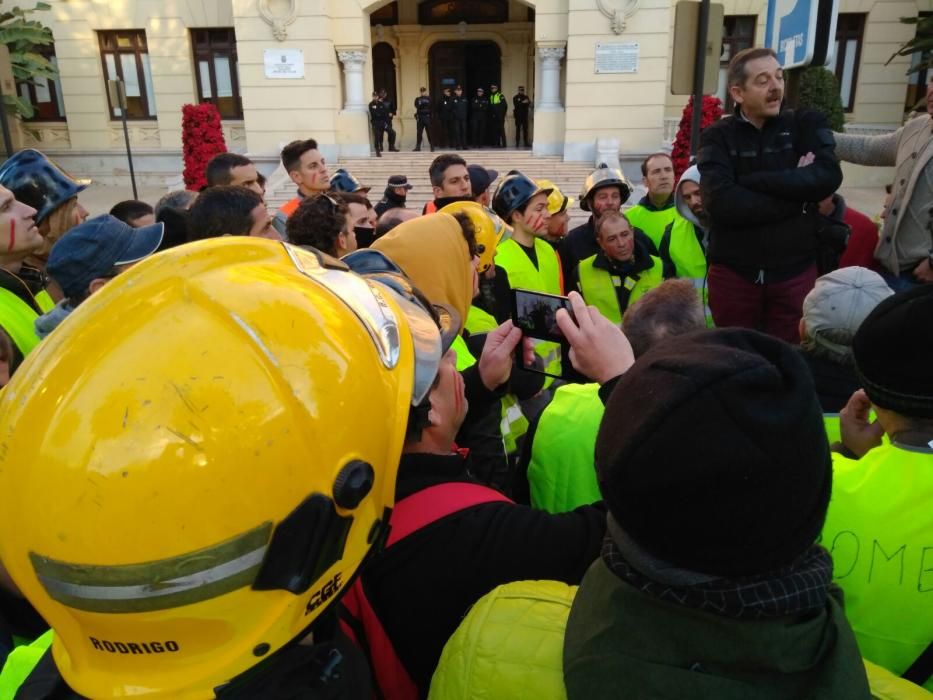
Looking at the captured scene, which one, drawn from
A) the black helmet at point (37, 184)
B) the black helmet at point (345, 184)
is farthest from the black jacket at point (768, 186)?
the black helmet at point (37, 184)

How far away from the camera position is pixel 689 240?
14.6ft

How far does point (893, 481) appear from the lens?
1.29 m

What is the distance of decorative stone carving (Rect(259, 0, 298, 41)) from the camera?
16625 mm

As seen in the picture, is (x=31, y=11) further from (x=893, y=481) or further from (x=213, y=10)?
(x=893, y=481)

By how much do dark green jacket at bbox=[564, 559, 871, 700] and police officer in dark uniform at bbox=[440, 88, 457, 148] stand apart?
1999 cm

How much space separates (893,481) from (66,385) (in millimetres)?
1420

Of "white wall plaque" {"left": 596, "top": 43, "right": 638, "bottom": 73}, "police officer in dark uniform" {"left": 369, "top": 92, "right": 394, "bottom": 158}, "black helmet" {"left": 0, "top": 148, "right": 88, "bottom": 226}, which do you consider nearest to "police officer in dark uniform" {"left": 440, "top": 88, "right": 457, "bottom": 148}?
"police officer in dark uniform" {"left": 369, "top": 92, "right": 394, "bottom": 158}

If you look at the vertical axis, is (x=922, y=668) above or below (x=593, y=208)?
below

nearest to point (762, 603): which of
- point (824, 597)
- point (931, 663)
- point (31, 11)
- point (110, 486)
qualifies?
point (824, 597)

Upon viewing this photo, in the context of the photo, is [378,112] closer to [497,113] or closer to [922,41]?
[497,113]

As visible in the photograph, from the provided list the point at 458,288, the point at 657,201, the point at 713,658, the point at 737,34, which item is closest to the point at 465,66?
the point at 737,34

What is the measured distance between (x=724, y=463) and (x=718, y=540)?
10cm

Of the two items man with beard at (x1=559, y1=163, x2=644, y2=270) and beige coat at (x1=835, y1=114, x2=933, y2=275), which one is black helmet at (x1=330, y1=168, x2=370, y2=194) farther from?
beige coat at (x1=835, y1=114, x2=933, y2=275)

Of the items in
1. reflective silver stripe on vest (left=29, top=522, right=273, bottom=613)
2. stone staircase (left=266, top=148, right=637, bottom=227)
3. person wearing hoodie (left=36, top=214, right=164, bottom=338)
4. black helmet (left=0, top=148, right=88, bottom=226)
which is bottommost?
stone staircase (left=266, top=148, right=637, bottom=227)
